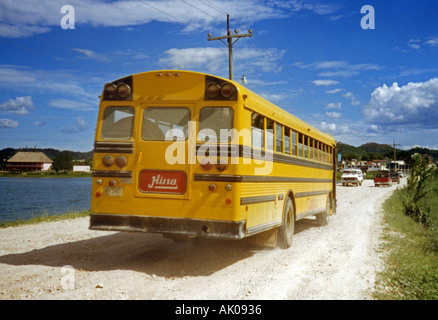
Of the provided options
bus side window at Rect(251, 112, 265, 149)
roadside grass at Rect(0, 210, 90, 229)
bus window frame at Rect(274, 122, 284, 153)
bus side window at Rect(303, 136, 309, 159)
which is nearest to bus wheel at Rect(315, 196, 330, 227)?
bus side window at Rect(303, 136, 309, 159)

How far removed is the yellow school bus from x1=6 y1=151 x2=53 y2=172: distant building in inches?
3994

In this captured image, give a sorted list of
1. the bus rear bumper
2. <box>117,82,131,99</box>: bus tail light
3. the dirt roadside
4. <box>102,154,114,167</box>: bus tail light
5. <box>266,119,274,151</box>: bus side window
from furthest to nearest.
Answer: <box>266,119,274,151</box>: bus side window → <box>117,82,131,99</box>: bus tail light → <box>102,154,114,167</box>: bus tail light → the bus rear bumper → the dirt roadside

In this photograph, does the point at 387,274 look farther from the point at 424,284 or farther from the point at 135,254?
the point at 135,254

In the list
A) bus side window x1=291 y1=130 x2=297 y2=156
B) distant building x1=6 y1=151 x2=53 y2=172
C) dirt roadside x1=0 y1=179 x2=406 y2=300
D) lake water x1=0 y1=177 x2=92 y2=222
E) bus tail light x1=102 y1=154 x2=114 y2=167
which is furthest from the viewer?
distant building x1=6 y1=151 x2=53 y2=172

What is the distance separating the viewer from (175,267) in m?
6.45

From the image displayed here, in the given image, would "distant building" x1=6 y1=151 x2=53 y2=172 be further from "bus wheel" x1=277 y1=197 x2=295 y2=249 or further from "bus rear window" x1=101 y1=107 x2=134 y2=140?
"bus rear window" x1=101 y1=107 x2=134 y2=140

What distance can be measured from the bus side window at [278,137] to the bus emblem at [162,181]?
2311 millimetres

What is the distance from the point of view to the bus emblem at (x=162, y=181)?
620cm

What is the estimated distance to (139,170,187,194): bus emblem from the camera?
6.20 meters

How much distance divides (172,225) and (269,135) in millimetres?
2441

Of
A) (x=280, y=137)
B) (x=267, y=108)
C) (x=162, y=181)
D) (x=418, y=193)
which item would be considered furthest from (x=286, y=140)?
(x=418, y=193)

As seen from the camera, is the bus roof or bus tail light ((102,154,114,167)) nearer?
the bus roof

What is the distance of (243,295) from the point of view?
5062mm

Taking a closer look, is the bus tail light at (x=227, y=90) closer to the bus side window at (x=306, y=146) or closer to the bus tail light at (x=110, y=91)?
the bus tail light at (x=110, y=91)
